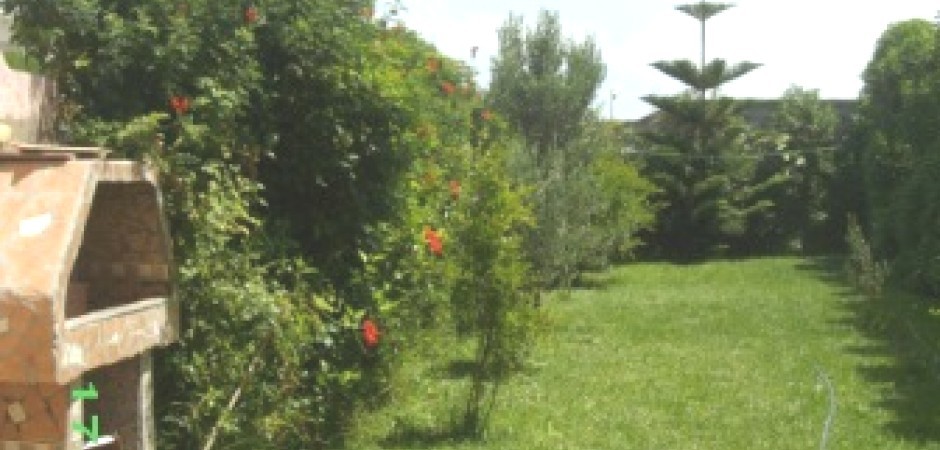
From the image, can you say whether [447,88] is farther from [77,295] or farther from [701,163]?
[701,163]

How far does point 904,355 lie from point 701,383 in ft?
8.78

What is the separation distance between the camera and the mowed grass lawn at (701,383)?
7.07 m

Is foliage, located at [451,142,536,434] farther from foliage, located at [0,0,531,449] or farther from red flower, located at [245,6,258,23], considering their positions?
red flower, located at [245,6,258,23]

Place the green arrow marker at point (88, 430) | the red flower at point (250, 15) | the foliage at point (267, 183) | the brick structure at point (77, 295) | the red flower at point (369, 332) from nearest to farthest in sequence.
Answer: the brick structure at point (77, 295) → the green arrow marker at point (88, 430) → the foliage at point (267, 183) → the red flower at point (250, 15) → the red flower at point (369, 332)

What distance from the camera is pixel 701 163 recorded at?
83.3 ft

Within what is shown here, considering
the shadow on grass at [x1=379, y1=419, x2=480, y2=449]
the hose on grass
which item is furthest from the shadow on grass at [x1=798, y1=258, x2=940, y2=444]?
the shadow on grass at [x1=379, y1=419, x2=480, y2=449]

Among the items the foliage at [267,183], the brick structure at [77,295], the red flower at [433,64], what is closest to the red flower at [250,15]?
the foliage at [267,183]

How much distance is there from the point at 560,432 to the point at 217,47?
12.3ft

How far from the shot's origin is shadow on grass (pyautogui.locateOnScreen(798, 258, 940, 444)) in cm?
776

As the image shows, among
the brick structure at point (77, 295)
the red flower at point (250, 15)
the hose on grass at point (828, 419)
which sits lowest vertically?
the hose on grass at point (828, 419)

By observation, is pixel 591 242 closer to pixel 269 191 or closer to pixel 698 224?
pixel 698 224

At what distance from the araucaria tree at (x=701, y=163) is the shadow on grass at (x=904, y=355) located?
341 inches

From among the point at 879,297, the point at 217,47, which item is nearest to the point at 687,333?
the point at 879,297

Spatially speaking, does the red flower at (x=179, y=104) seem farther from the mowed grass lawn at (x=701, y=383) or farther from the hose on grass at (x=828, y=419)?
the hose on grass at (x=828, y=419)
